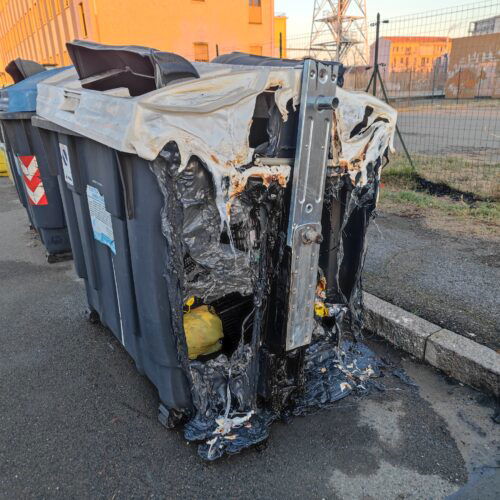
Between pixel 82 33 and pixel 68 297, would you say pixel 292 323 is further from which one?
pixel 82 33

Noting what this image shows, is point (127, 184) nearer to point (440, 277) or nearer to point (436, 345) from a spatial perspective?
point (436, 345)

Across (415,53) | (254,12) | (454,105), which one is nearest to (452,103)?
(454,105)

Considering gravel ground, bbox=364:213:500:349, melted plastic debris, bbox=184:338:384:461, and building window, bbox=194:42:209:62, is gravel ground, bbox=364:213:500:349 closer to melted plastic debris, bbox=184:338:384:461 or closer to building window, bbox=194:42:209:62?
melted plastic debris, bbox=184:338:384:461

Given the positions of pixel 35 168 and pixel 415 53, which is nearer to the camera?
pixel 35 168

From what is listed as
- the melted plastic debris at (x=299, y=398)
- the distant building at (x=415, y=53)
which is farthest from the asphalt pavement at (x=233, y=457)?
the distant building at (x=415, y=53)

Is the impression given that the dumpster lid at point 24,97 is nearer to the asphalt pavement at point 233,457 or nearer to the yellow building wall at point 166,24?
the asphalt pavement at point 233,457

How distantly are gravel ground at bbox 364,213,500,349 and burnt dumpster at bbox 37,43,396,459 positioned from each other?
85 centimetres

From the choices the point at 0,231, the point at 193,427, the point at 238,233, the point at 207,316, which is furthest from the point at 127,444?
the point at 0,231

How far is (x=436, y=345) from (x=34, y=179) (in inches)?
163

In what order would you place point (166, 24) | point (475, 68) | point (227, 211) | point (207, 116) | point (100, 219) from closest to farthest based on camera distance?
point (207, 116) < point (227, 211) < point (100, 219) < point (166, 24) < point (475, 68)

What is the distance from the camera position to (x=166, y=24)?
19.8 metres

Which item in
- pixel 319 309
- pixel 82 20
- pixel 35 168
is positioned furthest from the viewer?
pixel 82 20

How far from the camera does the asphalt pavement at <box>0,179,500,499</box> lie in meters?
1.99

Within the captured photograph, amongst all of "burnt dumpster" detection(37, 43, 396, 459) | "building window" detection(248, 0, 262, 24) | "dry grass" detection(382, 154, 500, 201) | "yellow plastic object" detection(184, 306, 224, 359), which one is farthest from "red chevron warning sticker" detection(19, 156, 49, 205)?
"building window" detection(248, 0, 262, 24)
